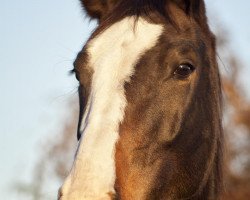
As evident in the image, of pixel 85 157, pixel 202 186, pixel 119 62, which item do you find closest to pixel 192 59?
pixel 119 62

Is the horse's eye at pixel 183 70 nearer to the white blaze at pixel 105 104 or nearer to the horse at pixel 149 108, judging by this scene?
the horse at pixel 149 108

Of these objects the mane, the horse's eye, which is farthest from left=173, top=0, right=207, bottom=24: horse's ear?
the horse's eye

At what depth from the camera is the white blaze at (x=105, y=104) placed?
3223mm

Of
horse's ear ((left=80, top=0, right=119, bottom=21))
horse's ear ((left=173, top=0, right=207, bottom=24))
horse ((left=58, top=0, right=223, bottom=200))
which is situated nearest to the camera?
horse ((left=58, top=0, right=223, bottom=200))

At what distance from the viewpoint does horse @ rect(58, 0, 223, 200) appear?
3.41m

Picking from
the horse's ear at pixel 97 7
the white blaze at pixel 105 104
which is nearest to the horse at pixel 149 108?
the white blaze at pixel 105 104

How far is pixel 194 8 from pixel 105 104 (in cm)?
157

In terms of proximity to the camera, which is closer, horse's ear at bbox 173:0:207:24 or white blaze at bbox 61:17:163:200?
white blaze at bbox 61:17:163:200

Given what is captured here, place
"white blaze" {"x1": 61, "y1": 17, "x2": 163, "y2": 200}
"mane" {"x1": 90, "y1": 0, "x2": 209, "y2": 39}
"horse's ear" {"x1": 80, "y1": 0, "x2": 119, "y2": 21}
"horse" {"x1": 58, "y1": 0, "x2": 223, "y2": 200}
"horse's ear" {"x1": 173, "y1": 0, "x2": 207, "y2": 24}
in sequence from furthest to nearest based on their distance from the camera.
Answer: "horse's ear" {"x1": 80, "y1": 0, "x2": 119, "y2": 21}
"horse's ear" {"x1": 173, "y1": 0, "x2": 207, "y2": 24}
"mane" {"x1": 90, "y1": 0, "x2": 209, "y2": 39}
"horse" {"x1": 58, "y1": 0, "x2": 223, "y2": 200}
"white blaze" {"x1": 61, "y1": 17, "x2": 163, "y2": 200}

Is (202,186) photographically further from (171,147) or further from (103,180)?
(103,180)

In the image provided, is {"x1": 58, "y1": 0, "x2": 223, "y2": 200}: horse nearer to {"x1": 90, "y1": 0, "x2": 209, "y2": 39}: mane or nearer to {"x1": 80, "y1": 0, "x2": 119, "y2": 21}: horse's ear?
{"x1": 90, "y1": 0, "x2": 209, "y2": 39}: mane

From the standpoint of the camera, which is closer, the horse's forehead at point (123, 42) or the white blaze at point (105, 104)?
the white blaze at point (105, 104)

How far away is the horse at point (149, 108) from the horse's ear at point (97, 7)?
713 millimetres

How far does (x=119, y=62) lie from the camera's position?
12.8 feet
